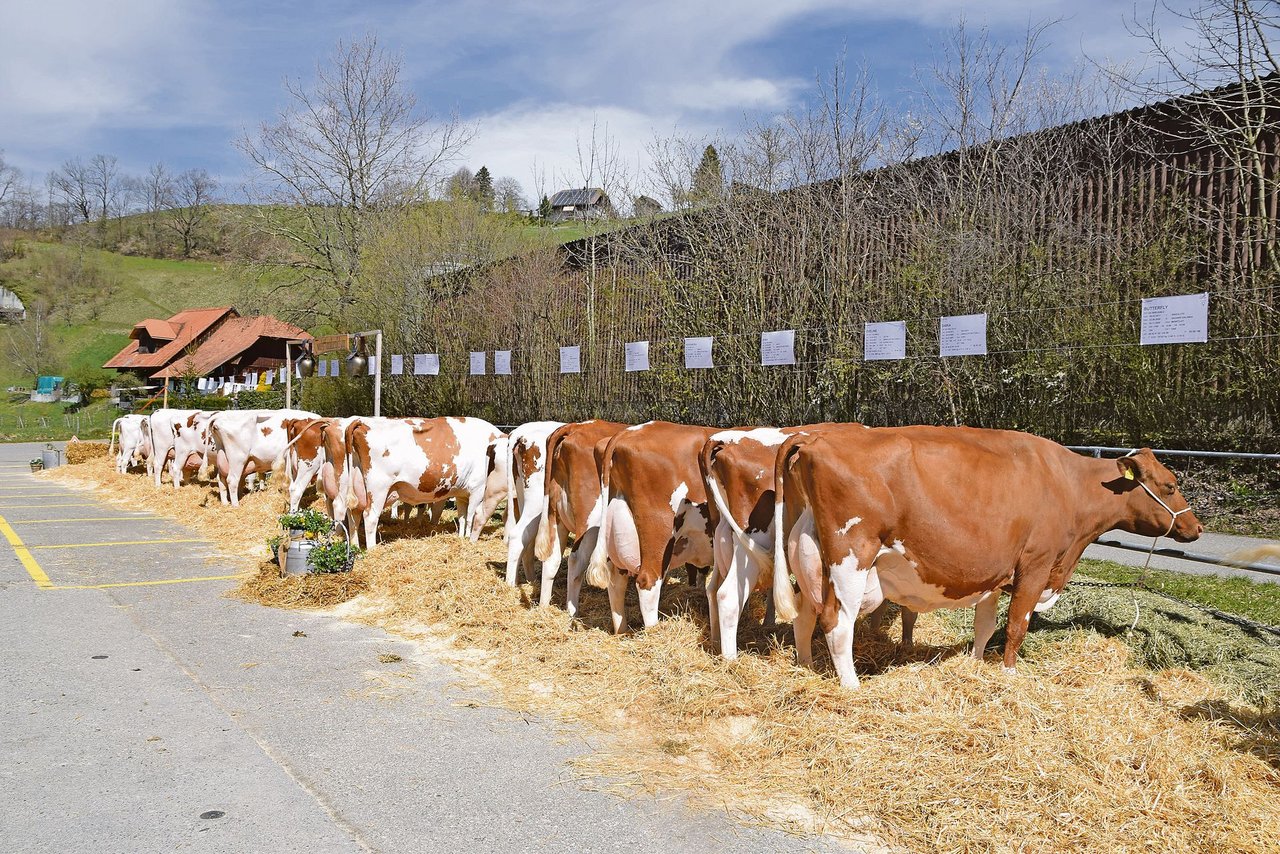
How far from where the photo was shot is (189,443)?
16.3 m

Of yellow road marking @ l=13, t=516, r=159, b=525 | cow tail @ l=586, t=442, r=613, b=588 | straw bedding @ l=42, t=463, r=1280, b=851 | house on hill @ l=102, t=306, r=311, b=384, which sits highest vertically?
house on hill @ l=102, t=306, r=311, b=384

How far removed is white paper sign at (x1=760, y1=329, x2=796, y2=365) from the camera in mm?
10812

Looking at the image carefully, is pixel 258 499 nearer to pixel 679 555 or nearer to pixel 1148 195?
pixel 679 555

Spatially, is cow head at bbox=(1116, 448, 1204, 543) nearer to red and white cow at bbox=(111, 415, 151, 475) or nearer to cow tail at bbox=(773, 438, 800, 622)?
cow tail at bbox=(773, 438, 800, 622)

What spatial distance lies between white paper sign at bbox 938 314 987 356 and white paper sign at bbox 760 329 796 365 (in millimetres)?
1917

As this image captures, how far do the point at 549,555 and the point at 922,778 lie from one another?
3.81 m

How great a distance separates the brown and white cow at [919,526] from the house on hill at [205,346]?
4646 cm

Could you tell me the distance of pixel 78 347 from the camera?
68750mm

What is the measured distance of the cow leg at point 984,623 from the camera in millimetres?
5172

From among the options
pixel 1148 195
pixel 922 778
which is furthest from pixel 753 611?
pixel 1148 195

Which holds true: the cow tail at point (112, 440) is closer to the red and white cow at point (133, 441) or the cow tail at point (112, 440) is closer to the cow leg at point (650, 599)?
the red and white cow at point (133, 441)

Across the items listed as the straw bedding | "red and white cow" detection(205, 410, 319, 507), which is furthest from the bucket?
"red and white cow" detection(205, 410, 319, 507)

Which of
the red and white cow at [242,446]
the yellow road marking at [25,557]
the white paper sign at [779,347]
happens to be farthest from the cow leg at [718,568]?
the red and white cow at [242,446]

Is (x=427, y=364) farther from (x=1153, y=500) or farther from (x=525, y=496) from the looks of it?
(x=1153, y=500)
